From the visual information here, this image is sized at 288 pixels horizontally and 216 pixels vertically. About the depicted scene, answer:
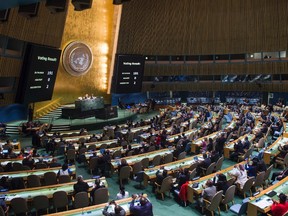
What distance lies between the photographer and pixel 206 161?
10883 mm

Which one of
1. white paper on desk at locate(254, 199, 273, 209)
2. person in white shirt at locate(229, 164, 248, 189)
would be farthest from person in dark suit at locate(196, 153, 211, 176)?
white paper on desk at locate(254, 199, 273, 209)

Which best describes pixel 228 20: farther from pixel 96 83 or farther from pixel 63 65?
pixel 63 65

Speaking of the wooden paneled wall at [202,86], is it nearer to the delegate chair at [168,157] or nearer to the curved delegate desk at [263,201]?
the delegate chair at [168,157]

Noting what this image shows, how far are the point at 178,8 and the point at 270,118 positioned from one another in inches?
673

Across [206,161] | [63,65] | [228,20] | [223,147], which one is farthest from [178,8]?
[206,161]

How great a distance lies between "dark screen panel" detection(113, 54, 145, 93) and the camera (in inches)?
1019

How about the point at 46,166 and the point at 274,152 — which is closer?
the point at 46,166

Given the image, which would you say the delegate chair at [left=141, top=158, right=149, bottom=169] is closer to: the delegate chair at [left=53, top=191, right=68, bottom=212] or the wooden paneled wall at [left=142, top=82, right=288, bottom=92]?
the delegate chair at [left=53, top=191, right=68, bottom=212]

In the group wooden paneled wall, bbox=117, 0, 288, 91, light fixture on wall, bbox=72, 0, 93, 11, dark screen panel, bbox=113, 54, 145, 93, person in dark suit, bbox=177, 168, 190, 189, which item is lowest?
person in dark suit, bbox=177, 168, 190, 189

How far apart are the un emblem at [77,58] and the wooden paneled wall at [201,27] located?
447cm

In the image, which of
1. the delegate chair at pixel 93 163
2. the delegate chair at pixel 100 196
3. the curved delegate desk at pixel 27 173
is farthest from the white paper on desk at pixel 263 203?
the delegate chair at pixel 93 163

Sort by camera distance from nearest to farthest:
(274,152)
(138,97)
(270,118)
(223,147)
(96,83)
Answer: (274,152), (223,147), (270,118), (96,83), (138,97)

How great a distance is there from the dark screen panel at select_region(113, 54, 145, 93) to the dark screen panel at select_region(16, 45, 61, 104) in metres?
6.59

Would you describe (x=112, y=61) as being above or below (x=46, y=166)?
above
